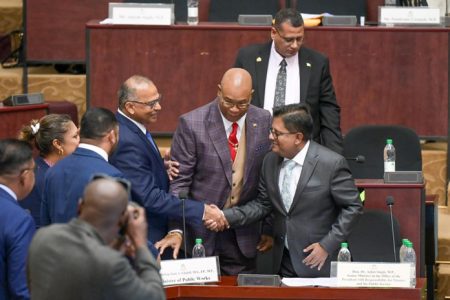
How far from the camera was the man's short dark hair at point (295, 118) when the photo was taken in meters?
5.62

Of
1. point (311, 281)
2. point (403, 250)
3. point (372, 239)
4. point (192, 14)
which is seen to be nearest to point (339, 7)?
point (192, 14)

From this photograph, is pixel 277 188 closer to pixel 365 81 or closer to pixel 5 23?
pixel 365 81

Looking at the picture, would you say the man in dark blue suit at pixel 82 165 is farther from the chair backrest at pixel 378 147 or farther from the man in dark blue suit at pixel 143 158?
the chair backrest at pixel 378 147

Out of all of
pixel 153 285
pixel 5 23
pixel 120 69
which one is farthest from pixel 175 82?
pixel 153 285

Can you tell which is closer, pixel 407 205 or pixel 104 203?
pixel 104 203

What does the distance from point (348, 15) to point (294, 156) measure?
3.06 metres

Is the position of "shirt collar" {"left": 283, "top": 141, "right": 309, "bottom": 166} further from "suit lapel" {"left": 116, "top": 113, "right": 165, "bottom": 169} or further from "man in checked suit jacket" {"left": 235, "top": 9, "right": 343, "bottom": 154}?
"man in checked suit jacket" {"left": 235, "top": 9, "right": 343, "bottom": 154}

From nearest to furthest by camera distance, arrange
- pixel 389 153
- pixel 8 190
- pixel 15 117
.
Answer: pixel 8 190, pixel 389 153, pixel 15 117

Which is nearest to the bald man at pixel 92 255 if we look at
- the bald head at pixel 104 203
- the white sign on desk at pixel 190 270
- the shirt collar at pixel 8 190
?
the bald head at pixel 104 203

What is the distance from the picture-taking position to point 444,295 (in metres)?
7.04

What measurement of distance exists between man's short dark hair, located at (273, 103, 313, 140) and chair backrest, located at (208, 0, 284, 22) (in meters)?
2.97

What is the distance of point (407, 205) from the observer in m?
6.14

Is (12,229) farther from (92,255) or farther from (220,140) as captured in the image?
(220,140)

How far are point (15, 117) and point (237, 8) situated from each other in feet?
6.53
